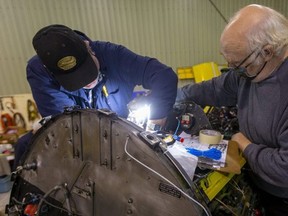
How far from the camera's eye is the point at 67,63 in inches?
39.8

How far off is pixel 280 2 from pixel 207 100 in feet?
13.6

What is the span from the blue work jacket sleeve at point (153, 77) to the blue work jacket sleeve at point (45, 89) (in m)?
0.38

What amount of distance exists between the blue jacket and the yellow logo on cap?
0.74 feet

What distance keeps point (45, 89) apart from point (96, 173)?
0.68 m

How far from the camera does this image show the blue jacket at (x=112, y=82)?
3.93ft

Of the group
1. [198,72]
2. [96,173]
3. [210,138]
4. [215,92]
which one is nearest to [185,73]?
[198,72]

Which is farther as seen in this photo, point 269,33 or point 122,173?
point 269,33

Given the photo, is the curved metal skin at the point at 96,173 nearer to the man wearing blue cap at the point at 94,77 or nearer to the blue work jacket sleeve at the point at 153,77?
the man wearing blue cap at the point at 94,77

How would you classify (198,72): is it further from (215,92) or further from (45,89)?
(45,89)

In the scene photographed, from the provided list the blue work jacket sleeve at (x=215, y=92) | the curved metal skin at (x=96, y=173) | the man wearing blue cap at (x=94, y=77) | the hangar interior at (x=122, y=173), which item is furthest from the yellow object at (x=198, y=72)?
the curved metal skin at (x=96, y=173)

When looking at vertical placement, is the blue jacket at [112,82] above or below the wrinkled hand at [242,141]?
above

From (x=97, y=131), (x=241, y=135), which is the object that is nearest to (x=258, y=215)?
(x=241, y=135)

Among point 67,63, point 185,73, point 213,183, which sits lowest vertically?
point 185,73

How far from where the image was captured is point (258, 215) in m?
1.27
